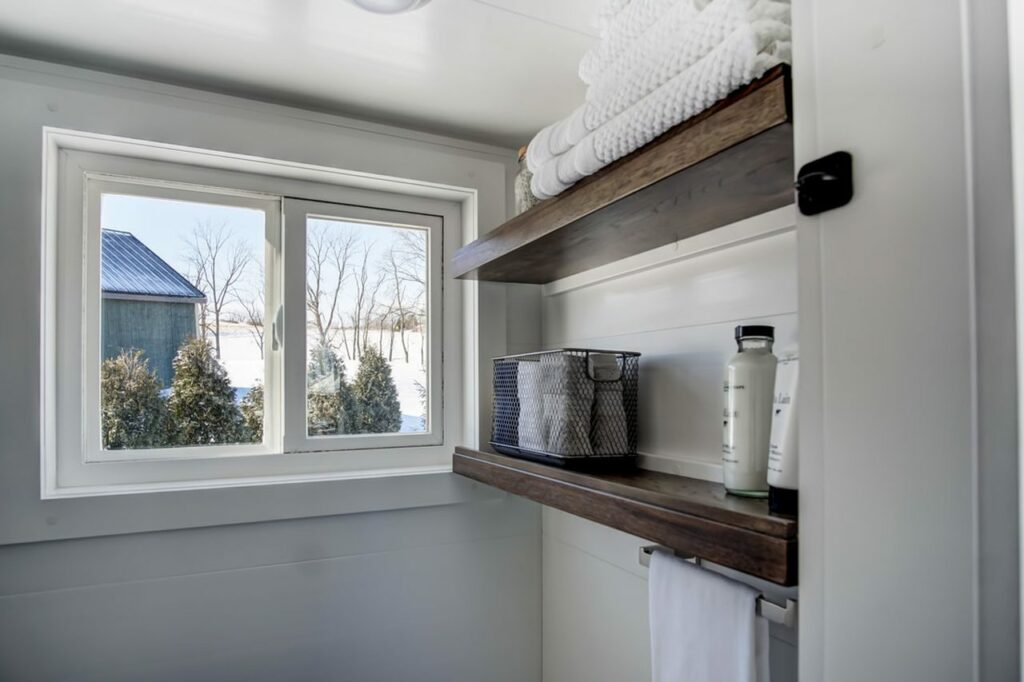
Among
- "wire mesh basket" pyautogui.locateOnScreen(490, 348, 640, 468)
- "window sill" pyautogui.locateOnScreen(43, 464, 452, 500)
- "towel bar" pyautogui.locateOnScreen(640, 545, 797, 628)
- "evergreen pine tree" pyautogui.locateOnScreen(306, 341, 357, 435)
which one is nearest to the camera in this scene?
"towel bar" pyautogui.locateOnScreen(640, 545, 797, 628)

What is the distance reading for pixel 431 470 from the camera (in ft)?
4.68

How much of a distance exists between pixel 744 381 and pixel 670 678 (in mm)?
409

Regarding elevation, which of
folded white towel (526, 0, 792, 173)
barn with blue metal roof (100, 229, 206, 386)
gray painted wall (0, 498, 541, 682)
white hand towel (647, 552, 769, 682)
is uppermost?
folded white towel (526, 0, 792, 173)

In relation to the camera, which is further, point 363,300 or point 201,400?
point 363,300

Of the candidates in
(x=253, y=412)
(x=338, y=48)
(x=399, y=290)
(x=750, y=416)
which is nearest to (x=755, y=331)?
(x=750, y=416)

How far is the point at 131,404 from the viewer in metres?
1.28

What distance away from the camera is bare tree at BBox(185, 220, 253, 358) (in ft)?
4.40

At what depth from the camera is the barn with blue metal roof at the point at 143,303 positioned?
1.27 meters

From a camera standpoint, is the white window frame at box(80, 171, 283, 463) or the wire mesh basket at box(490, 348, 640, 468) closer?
the wire mesh basket at box(490, 348, 640, 468)

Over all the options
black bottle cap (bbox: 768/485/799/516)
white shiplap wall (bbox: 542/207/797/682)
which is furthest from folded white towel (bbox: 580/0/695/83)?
black bottle cap (bbox: 768/485/799/516)

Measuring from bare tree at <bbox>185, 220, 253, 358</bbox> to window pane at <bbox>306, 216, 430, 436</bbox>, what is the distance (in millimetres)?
149

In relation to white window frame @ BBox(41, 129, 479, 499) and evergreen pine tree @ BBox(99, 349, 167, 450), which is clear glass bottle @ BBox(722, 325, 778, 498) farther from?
evergreen pine tree @ BBox(99, 349, 167, 450)

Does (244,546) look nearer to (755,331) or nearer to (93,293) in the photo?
(93,293)

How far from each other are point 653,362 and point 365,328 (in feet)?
2.22
